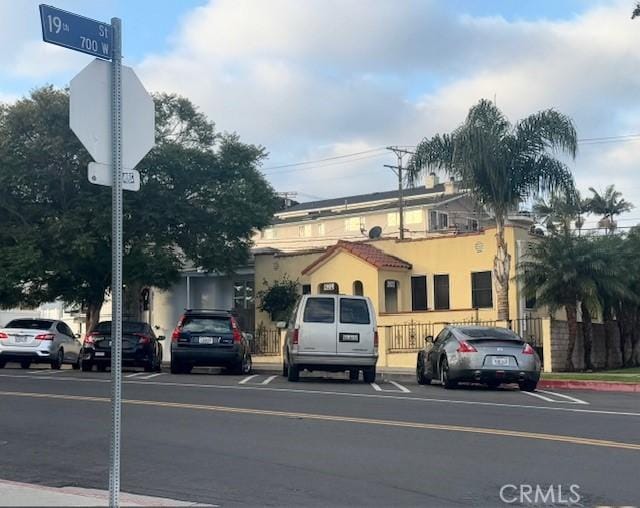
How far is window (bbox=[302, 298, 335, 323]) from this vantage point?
2005 centimetres

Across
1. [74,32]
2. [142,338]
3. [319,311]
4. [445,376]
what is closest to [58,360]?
[142,338]

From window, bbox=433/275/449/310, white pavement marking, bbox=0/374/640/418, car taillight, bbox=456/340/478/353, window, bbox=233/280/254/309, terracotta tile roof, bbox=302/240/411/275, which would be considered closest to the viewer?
white pavement marking, bbox=0/374/640/418

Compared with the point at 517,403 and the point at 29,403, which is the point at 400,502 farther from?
the point at 29,403

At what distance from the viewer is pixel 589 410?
14.0m

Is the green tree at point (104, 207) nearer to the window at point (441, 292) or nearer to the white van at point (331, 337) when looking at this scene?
the window at point (441, 292)

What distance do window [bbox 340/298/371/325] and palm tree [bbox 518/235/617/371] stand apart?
27.5 feet

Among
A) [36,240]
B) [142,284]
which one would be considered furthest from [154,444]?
[142,284]

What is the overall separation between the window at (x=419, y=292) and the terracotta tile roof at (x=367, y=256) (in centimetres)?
57

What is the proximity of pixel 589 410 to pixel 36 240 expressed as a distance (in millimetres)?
21648

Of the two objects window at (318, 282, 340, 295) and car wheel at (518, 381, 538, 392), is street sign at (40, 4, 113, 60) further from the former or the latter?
window at (318, 282, 340, 295)

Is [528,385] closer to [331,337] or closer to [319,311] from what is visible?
[331,337]

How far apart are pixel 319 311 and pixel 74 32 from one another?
575 inches

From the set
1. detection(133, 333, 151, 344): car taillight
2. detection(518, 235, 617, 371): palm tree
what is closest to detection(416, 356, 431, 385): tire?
detection(518, 235, 617, 371): palm tree

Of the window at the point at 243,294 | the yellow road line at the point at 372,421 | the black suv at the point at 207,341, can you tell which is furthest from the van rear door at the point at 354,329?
the window at the point at 243,294
